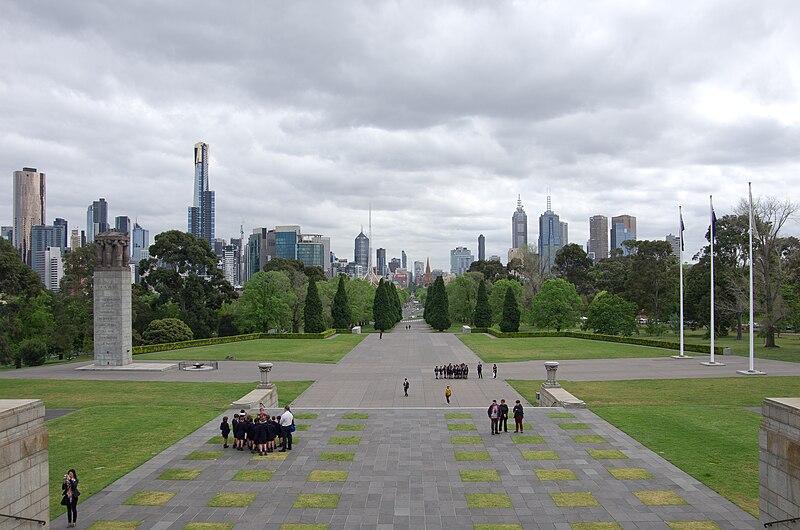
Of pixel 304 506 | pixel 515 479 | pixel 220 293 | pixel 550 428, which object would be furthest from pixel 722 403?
pixel 220 293

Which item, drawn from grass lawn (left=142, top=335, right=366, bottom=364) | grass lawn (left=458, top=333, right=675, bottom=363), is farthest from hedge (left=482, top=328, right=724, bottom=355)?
grass lawn (left=142, top=335, right=366, bottom=364)

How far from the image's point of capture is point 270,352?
47.2 meters

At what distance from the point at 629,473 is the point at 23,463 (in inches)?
566

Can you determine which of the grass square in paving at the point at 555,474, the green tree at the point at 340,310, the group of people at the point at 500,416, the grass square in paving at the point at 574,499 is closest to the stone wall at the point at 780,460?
the grass square in paving at the point at 574,499

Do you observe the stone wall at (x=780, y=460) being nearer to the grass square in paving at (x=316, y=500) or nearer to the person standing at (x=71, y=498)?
the grass square in paving at (x=316, y=500)

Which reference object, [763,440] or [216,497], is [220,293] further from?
[763,440]

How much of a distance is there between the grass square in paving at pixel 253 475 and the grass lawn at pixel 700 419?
1154 centimetres

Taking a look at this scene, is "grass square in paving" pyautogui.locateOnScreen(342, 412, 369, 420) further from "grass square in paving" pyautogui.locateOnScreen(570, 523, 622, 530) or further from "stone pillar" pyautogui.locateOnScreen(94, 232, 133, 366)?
"stone pillar" pyautogui.locateOnScreen(94, 232, 133, 366)

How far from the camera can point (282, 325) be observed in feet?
216

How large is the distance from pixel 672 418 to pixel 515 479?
32.2 ft

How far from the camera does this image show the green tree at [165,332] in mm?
52094

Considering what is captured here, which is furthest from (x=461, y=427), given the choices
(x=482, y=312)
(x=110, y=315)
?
(x=482, y=312)

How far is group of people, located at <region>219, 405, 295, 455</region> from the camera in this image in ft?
55.0

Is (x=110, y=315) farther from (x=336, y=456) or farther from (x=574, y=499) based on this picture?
(x=574, y=499)
